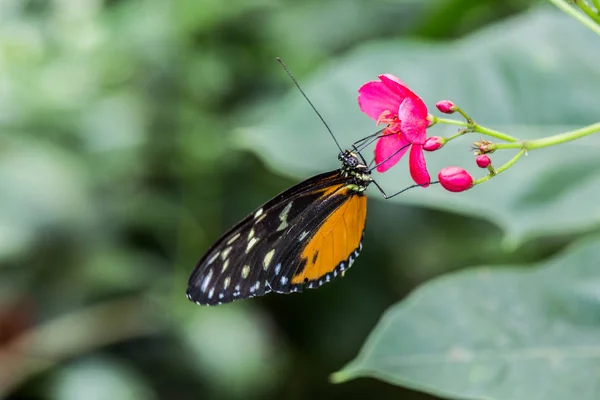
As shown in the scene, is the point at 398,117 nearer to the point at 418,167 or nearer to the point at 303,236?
the point at 418,167

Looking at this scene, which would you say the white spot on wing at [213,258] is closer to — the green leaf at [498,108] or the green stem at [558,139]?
the green leaf at [498,108]

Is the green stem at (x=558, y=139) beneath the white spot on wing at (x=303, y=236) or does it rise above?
beneath


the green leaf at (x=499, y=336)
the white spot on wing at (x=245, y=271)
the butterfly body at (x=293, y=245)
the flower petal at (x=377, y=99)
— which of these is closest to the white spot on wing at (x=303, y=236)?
the butterfly body at (x=293, y=245)

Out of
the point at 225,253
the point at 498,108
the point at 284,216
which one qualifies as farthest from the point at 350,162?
the point at 498,108

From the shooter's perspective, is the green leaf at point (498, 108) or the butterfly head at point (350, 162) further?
the green leaf at point (498, 108)

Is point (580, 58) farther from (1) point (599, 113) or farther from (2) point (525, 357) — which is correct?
(2) point (525, 357)

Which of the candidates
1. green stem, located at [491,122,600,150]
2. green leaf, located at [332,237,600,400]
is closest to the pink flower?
green stem, located at [491,122,600,150]

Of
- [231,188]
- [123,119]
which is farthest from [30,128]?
[231,188]

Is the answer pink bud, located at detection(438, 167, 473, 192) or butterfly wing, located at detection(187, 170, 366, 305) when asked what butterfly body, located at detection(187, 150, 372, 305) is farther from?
pink bud, located at detection(438, 167, 473, 192)
